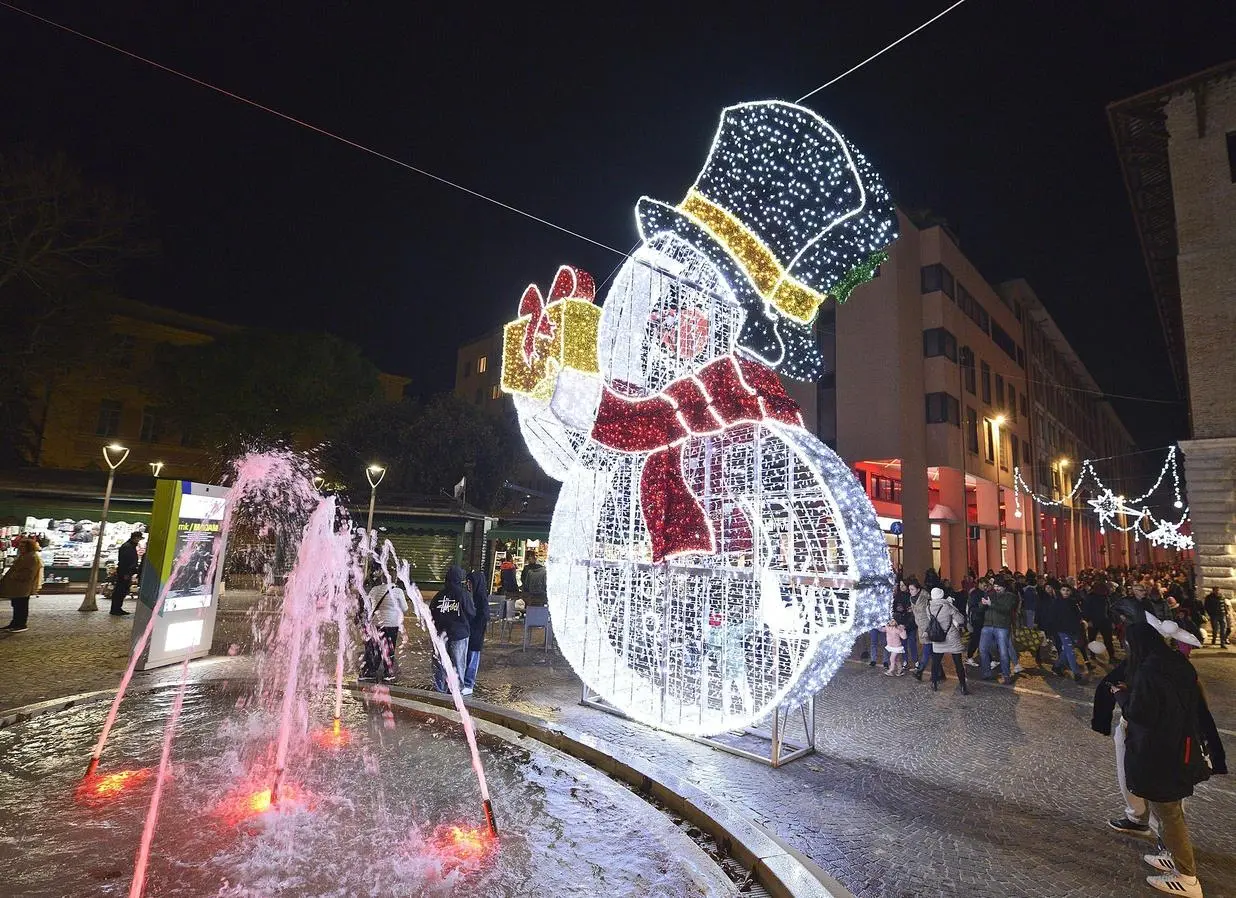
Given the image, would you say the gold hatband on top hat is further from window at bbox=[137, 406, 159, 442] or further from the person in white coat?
window at bbox=[137, 406, 159, 442]

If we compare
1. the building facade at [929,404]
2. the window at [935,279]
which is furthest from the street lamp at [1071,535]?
the window at [935,279]

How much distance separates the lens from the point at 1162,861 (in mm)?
4328

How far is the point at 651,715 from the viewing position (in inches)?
281

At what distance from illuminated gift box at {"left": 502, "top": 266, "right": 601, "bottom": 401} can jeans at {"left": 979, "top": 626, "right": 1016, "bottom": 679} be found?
7.94 m

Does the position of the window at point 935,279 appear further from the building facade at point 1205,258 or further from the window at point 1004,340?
the building facade at point 1205,258

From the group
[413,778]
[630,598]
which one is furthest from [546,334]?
[413,778]

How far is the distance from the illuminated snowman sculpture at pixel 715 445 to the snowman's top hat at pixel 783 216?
0.02m

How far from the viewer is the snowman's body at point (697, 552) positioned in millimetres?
5602

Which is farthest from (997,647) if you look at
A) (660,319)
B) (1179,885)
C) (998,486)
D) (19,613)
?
(998,486)

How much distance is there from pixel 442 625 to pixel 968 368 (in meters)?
25.3

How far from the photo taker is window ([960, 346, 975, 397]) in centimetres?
2648

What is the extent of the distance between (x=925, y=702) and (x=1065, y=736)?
172 centimetres

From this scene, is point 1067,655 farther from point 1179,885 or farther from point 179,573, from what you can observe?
point 179,573

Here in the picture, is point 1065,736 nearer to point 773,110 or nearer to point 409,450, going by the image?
point 773,110
